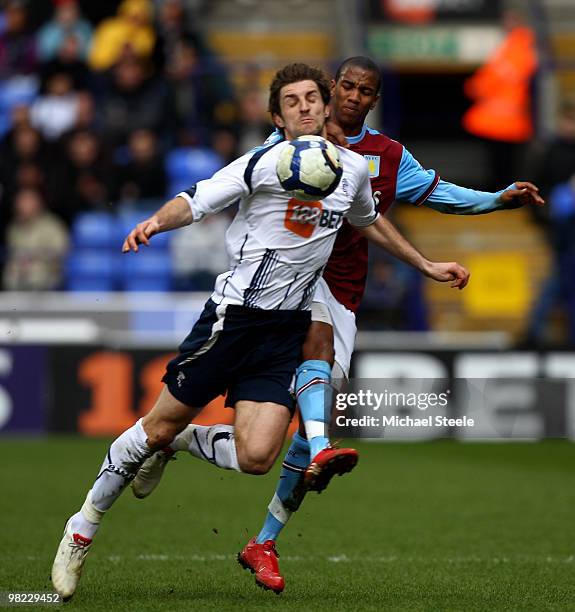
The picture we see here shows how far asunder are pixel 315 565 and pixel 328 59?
1346cm

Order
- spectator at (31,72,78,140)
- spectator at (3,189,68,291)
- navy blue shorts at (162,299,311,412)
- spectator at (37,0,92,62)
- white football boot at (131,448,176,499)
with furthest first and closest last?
1. spectator at (37,0,92,62)
2. spectator at (31,72,78,140)
3. spectator at (3,189,68,291)
4. white football boot at (131,448,176,499)
5. navy blue shorts at (162,299,311,412)

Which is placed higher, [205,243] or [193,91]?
[193,91]

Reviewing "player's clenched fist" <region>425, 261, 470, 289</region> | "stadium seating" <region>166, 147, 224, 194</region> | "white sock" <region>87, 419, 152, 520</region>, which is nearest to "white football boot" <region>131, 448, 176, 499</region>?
"white sock" <region>87, 419, 152, 520</region>

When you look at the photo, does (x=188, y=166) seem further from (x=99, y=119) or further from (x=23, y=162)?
(x=23, y=162)

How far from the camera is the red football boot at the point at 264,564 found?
673 centimetres

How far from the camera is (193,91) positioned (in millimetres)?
18500

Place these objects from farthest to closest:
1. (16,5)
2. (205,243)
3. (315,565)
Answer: (16,5) → (205,243) → (315,565)

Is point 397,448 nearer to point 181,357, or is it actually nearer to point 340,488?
point 340,488

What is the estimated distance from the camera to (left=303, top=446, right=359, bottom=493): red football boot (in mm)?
6141

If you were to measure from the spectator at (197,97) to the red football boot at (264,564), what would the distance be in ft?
36.8

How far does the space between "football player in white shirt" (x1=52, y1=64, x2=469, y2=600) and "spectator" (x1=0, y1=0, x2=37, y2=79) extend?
12.6 m

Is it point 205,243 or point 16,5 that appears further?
point 16,5

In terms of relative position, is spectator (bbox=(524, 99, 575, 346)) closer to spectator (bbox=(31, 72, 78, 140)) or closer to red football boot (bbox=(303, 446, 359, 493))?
spectator (bbox=(31, 72, 78, 140))

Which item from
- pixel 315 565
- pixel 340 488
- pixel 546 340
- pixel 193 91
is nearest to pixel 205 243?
pixel 193 91
